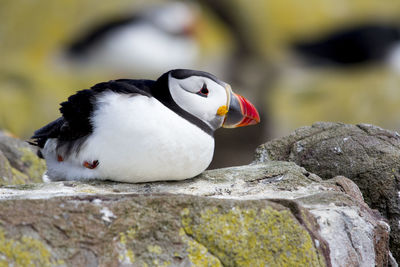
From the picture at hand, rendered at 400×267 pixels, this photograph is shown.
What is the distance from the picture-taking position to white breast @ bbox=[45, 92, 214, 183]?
141 inches

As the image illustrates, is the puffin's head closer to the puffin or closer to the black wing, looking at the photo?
the puffin

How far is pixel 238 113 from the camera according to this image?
3957 mm

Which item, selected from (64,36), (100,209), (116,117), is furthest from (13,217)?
(64,36)

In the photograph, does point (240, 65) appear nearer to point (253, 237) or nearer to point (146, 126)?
point (146, 126)

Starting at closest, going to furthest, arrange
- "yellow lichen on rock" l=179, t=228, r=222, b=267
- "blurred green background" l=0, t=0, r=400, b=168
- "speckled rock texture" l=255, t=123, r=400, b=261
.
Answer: "yellow lichen on rock" l=179, t=228, r=222, b=267 < "speckled rock texture" l=255, t=123, r=400, b=261 < "blurred green background" l=0, t=0, r=400, b=168

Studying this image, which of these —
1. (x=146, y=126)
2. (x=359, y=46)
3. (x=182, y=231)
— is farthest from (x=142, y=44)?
(x=182, y=231)

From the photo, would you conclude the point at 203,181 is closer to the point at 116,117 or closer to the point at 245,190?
the point at 245,190

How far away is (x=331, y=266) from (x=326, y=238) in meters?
0.13

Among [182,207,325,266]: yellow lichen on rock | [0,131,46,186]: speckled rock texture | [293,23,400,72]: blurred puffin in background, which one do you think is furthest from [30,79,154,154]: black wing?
[293,23,400,72]: blurred puffin in background

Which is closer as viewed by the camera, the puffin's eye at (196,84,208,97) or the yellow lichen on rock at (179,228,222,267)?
the yellow lichen on rock at (179,228,222,267)

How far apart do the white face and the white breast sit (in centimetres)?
14

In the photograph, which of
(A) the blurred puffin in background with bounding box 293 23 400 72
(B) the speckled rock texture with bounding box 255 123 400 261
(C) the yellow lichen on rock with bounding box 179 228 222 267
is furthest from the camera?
(A) the blurred puffin in background with bounding box 293 23 400 72

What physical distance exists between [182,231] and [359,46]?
1109cm

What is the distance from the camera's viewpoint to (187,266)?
2.80 meters
